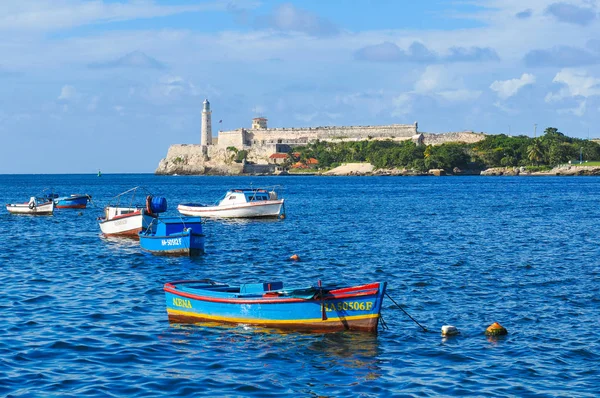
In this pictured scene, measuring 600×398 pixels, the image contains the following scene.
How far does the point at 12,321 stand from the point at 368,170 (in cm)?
15080

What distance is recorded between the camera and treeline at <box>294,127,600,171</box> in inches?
5906

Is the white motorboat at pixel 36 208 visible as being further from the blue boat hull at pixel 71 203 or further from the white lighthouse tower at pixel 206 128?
the white lighthouse tower at pixel 206 128

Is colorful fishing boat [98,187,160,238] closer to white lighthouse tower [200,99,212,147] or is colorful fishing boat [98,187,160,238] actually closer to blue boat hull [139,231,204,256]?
blue boat hull [139,231,204,256]

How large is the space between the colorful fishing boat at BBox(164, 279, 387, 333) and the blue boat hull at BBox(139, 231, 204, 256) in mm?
11812

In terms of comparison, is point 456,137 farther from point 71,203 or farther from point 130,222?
point 130,222

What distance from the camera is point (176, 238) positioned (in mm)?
29484

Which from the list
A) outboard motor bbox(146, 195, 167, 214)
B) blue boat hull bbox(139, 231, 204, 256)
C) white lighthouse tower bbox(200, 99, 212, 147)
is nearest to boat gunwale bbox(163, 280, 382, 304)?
blue boat hull bbox(139, 231, 204, 256)

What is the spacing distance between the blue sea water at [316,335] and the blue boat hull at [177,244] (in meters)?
0.72

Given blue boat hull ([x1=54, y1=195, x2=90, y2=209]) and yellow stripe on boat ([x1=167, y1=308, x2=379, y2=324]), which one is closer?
yellow stripe on boat ([x1=167, y1=308, x2=379, y2=324])

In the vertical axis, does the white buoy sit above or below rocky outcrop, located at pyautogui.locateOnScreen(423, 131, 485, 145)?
below

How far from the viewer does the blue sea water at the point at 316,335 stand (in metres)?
13.2

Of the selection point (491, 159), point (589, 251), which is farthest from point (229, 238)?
point (491, 159)

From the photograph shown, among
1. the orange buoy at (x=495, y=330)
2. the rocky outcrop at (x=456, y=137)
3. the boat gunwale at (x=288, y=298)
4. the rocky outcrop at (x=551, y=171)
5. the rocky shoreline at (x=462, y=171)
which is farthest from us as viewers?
the rocky outcrop at (x=456, y=137)

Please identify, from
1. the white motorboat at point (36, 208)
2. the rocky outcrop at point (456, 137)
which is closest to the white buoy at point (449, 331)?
the white motorboat at point (36, 208)
